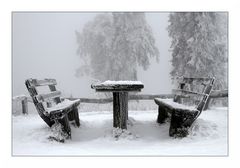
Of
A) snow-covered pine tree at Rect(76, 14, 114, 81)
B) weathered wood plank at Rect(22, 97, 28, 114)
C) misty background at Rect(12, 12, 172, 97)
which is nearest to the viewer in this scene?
weathered wood plank at Rect(22, 97, 28, 114)

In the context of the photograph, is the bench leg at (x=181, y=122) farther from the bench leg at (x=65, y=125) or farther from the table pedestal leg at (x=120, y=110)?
the bench leg at (x=65, y=125)

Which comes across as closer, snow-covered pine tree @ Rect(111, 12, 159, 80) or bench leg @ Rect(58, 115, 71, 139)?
bench leg @ Rect(58, 115, 71, 139)

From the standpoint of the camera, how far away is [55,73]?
60.1 feet

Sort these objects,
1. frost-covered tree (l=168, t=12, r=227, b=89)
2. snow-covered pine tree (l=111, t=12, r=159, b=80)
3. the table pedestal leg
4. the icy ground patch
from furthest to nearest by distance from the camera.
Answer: snow-covered pine tree (l=111, t=12, r=159, b=80), frost-covered tree (l=168, t=12, r=227, b=89), the table pedestal leg, the icy ground patch

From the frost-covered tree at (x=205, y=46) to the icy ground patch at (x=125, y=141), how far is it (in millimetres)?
5025

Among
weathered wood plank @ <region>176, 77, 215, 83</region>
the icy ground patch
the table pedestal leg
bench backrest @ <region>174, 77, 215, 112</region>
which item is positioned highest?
weathered wood plank @ <region>176, 77, 215, 83</region>

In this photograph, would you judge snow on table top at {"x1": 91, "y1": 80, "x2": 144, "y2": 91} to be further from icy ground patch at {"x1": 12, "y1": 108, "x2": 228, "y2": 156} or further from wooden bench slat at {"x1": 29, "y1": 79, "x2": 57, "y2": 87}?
wooden bench slat at {"x1": 29, "y1": 79, "x2": 57, "y2": 87}

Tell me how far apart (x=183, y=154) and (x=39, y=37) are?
15115 millimetres

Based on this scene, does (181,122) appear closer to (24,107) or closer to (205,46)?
(24,107)

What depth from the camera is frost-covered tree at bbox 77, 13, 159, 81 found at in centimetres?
1332

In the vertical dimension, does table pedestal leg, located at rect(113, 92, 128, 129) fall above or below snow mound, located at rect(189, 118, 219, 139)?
above

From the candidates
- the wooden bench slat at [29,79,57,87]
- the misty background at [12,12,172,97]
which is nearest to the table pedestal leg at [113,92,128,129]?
the wooden bench slat at [29,79,57,87]

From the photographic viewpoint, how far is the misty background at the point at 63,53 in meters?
14.5

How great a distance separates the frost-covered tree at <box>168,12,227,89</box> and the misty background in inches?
128
